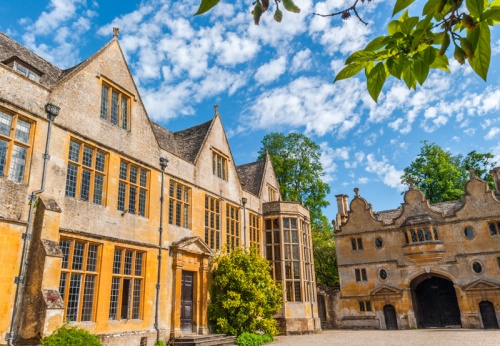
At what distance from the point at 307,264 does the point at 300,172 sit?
15009 millimetres

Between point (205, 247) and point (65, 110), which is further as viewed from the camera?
point (205, 247)

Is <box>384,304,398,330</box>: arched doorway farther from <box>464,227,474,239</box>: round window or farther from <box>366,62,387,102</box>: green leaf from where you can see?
<box>366,62,387,102</box>: green leaf

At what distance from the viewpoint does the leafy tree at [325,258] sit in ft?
124

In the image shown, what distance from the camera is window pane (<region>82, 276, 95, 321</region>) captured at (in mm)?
11977

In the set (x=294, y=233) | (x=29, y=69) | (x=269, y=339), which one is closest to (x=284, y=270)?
(x=294, y=233)

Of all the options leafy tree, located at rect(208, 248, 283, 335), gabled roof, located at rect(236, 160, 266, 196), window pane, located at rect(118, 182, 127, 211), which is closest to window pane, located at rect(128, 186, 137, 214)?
window pane, located at rect(118, 182, 127, 211)

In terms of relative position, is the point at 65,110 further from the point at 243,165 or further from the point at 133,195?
the point at 243,165

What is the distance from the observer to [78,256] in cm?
1216

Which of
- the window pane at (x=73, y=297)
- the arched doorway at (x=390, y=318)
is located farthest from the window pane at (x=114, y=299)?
the arched doorway at (x=390, y=318)

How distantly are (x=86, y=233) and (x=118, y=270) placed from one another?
7.25 feet

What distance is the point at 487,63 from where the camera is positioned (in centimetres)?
141

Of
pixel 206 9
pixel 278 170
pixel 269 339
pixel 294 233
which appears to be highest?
pixel 278 170

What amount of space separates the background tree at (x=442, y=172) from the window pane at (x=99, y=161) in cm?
3369

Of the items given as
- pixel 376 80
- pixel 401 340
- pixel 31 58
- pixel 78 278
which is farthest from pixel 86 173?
pixel 401 340
